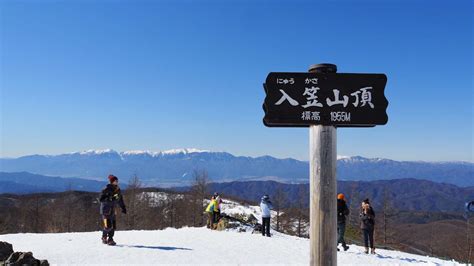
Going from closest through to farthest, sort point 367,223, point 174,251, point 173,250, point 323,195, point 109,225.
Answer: point 323,195 < point 174,251 < point 173,250 < point 109,225 < point 367,223

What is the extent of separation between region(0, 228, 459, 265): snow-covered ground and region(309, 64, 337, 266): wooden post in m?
7.00

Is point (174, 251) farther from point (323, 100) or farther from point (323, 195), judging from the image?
point (323, 100)

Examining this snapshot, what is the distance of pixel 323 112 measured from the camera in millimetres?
4262

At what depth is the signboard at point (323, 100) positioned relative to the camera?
4262 millimetres

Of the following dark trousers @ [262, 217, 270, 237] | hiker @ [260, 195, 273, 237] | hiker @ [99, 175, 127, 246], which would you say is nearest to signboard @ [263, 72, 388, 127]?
hiker @ [99, 175, 127, 246]

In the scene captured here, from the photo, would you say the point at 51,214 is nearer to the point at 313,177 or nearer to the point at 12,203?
the point at 12,203

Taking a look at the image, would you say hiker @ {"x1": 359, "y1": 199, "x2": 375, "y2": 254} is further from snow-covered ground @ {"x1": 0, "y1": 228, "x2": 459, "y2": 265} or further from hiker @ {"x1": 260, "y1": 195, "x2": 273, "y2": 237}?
hiker @ {"x1": 260, "y1": 195, "x2": 273, "y2": 237}

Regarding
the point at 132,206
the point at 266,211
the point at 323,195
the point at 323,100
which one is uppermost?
the point at 323,100

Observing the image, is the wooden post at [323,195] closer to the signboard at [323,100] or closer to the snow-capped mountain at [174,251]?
the signboard at [323,100]

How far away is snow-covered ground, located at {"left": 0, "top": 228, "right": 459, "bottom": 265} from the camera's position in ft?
34.7

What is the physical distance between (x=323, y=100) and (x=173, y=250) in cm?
941

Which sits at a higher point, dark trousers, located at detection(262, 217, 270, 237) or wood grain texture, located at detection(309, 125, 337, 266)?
wood grain texture, located at detection(309, 125, 337, 266)

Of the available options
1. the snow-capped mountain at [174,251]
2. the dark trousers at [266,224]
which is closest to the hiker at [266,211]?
the dark trousers at [266,224]

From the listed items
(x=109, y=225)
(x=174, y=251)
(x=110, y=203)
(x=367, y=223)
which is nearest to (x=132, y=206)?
(x=109, y=225)
